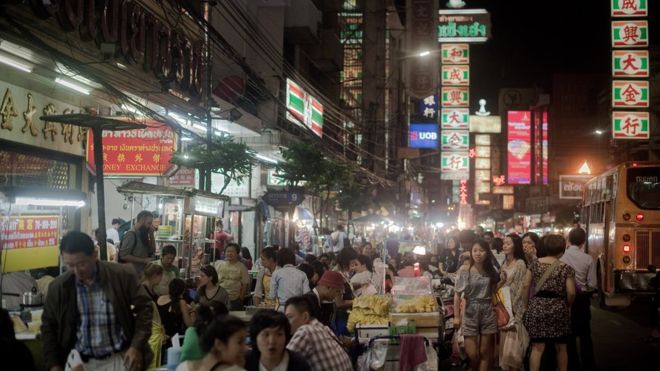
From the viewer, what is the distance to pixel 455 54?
4625cm

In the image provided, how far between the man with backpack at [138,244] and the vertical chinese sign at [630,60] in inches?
894

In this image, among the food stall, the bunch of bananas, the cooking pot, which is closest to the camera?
the bunch of bananas

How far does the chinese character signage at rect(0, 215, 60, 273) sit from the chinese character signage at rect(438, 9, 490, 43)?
4107 cm

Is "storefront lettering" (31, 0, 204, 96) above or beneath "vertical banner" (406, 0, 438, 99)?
beneath

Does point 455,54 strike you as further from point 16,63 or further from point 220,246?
point 16,63

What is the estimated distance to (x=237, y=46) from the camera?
27.8 metres

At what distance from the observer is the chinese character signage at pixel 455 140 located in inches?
1812

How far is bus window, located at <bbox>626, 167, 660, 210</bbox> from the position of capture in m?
19.3

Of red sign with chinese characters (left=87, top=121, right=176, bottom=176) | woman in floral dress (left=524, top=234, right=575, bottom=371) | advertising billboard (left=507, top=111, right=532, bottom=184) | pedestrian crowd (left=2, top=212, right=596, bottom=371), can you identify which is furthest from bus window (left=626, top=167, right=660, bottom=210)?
advertising billboard (left=507, top=111, right=532, bottom=184)

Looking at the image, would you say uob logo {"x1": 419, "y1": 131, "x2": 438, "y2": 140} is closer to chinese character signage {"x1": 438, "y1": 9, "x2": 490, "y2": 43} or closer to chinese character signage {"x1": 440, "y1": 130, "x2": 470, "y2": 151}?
chinese character signage {"x1": 440, "y1": 130, "x2": 470, "y2": 151}

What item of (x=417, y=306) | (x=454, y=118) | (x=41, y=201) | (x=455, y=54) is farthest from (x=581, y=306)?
(x=455, y=54)

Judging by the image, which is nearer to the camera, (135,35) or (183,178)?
(135,35)

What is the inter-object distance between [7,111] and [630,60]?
2539 cm

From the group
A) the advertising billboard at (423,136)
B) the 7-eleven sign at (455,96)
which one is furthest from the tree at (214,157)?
the advertising billboard at (423,136)
